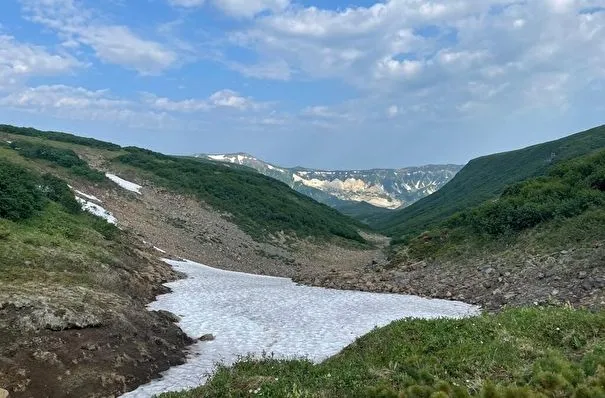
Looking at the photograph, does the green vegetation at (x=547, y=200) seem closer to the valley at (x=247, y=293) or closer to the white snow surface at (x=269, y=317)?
the valley at (x=247, y=293)

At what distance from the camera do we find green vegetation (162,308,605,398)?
824 centimetres

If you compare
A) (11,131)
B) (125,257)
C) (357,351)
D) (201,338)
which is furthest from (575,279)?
(11,131)

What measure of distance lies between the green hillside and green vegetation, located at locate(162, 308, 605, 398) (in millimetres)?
92883

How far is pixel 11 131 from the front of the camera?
73.2 meters

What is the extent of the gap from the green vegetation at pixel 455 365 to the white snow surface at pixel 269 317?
1.89m

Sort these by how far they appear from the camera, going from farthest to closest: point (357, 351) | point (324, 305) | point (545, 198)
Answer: point (545, 198), point (324, 305), point (357, 351)

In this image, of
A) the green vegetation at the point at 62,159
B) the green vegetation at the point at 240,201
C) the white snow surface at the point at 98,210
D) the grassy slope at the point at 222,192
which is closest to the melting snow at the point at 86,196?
the white snow surface at the point at 98,210

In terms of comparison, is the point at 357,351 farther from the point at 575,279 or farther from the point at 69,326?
the point at 575,279

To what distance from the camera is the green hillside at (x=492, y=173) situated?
108125 mm

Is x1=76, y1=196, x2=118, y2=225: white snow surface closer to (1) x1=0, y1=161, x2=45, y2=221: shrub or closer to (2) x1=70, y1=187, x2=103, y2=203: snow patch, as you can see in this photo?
(2) x1=70, y1=187, x2=103, y2=203: snow patch

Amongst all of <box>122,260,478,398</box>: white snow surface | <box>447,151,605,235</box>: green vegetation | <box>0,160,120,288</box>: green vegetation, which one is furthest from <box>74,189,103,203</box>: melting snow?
<box>447,151,605,235</box>: green vegetation

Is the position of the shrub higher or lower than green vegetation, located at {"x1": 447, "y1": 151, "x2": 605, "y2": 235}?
lower

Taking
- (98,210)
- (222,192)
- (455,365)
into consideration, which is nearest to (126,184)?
(222,192)

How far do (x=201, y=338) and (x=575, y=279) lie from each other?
15.2m
